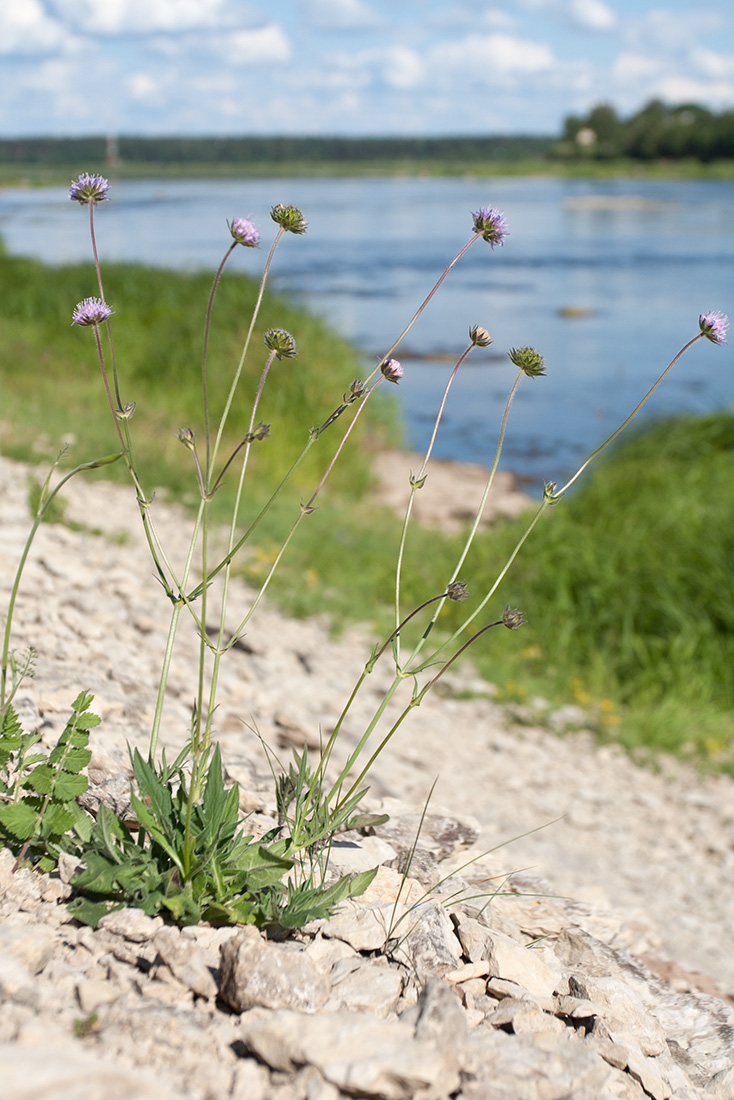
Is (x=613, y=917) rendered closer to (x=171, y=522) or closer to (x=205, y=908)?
(x=205, y=908)

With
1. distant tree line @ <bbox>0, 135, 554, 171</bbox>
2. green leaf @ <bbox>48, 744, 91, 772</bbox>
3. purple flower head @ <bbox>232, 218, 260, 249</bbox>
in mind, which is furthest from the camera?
distant tree line @ <bbox>0, 135, 554, 171</bbox>

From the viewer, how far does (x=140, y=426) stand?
10180mm

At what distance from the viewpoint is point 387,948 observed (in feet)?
6.36

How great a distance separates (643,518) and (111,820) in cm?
649

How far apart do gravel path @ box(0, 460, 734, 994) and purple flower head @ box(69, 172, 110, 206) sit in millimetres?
1402

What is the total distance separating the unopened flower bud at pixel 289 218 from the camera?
78.0 inches

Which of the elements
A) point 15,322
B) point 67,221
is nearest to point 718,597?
point 15,322

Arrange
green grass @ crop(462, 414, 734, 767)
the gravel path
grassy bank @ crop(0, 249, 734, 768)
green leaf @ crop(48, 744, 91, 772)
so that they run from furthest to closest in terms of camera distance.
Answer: grassy bank @ crop(0, 249, 734, 768), green grass @ crop(462, 414, 734, 767), the gravel path, green leaf @ crop(48, 744, 91, 772)

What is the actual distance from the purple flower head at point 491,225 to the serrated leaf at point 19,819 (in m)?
1.65

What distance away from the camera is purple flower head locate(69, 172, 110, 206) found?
6.21ft

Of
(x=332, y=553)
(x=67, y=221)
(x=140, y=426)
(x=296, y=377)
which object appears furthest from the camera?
(x=67, y=221)

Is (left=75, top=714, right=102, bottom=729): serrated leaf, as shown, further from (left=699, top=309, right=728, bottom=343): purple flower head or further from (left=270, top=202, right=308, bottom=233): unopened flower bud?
(left=699, top=309, right=728, bottom=343): purple flower head

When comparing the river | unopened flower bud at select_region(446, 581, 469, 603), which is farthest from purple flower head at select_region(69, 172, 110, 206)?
unopened flower bud at select_region(446, 581, 469, 603)

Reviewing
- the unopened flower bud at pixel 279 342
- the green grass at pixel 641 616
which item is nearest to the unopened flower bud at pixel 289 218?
the unopened flower bud at pixel 279 342
